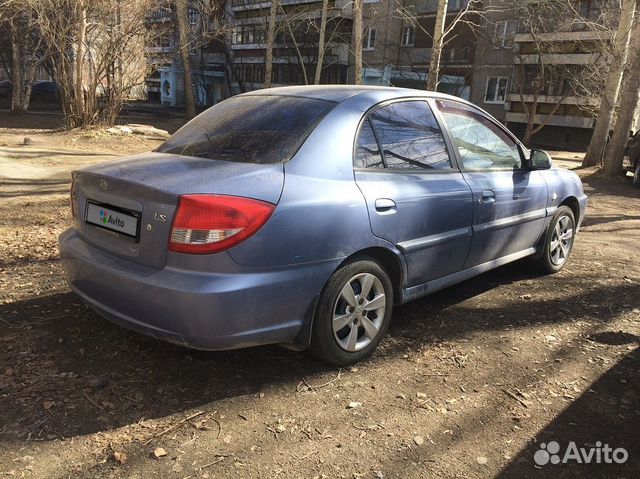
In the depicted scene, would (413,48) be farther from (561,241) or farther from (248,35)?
(561,241)

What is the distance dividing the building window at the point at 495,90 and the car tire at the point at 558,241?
32500mm

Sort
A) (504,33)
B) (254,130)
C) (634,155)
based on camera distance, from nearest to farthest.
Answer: (254,130) < (634,155) < (504,33)

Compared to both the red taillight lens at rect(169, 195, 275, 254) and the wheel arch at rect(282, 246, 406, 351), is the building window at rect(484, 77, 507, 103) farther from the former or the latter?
the red taillight lens at rect(169, 195, 275, 254)

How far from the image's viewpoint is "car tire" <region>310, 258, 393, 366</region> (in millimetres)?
3027

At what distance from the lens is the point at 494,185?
4156 mm

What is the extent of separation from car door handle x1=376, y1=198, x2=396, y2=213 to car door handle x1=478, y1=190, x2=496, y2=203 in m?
1.00

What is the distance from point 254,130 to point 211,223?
0.89 meters

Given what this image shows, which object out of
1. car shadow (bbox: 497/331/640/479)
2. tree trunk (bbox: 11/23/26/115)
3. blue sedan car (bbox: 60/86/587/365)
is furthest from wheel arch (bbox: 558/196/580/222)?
→ tree trunk (bbox: 11/23/26/115)

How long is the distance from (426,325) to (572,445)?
1.43 meters

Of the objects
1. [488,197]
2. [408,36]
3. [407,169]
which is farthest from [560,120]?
[407,169]

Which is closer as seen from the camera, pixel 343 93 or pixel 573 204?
pixel 343 93

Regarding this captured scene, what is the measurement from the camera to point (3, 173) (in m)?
8.80

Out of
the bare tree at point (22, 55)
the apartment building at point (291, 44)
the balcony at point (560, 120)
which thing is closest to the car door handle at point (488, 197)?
the bare tree at point (22, 55)

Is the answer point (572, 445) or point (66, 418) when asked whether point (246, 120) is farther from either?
point (572, 445)
